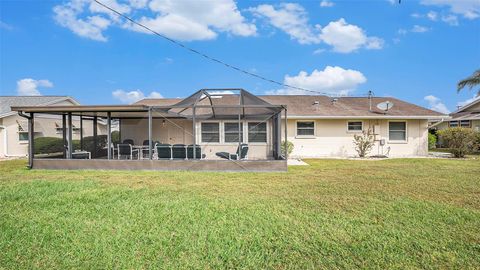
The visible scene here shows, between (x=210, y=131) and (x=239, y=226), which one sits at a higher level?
(x=210, y=131)

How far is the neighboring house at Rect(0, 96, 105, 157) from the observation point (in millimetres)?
14648

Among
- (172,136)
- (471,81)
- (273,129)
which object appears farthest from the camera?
(471,81)

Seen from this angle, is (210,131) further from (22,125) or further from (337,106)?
(22,125)

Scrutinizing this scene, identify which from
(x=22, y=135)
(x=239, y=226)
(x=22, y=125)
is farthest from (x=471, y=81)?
(x=22, y=135)

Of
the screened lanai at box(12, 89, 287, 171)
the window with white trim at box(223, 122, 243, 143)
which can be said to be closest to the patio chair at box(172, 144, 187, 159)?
the screened lanai at box(12, 89, 287, 171)

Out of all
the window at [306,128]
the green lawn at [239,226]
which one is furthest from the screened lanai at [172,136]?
the green lawn at [239,226]

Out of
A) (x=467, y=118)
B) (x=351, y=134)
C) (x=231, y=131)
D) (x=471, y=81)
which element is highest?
(x=471, y=81)

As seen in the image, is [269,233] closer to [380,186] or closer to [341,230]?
[341,230]

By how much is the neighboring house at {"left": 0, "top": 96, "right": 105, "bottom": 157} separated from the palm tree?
2584cm

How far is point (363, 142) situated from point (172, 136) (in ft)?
35.3

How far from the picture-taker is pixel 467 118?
24.2m

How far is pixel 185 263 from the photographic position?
3289mm

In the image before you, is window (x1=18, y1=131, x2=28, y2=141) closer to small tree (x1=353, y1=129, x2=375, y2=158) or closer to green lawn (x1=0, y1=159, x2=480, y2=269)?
green lawn (x1=0, y1=159, x2=480, y2=269)

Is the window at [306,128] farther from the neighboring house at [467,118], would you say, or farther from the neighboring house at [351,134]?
the neighboring house at [467,118]
